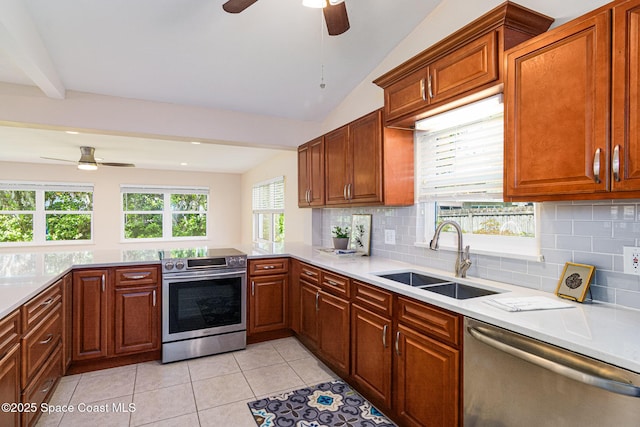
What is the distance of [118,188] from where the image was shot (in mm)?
6910

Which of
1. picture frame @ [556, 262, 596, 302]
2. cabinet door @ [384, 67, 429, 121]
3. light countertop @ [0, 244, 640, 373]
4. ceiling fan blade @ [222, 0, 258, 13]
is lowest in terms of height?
light countertop @ [0, 244, 640, 373]

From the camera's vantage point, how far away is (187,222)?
25.1 feet

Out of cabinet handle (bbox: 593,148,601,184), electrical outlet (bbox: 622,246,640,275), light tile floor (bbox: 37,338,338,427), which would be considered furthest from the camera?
light tile floor (bbox: 37,338,338,427)

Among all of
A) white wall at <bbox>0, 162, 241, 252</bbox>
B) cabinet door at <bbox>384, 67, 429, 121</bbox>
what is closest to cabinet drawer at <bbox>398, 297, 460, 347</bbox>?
cabinet door at <bbox>384, 67, 429, 121</bbox>

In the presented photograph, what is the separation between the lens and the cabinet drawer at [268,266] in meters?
3.33

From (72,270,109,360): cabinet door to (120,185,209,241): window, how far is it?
476 cm

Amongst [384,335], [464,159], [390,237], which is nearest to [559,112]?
[464,159]

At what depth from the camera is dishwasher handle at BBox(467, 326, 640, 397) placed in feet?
3.39

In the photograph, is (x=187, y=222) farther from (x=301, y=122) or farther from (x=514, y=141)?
(x=514, y=141)

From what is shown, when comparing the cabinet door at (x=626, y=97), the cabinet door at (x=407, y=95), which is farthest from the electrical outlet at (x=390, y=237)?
the cabinet door at (x=626, y=97)

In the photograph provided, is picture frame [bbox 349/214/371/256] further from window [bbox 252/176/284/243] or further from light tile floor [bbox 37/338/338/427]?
window [bbox 252/176/284/243]

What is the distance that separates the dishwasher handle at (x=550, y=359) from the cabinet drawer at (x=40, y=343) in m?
2.24

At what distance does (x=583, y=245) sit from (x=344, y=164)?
6.32 ft


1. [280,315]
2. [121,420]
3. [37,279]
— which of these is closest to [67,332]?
[37,279]
